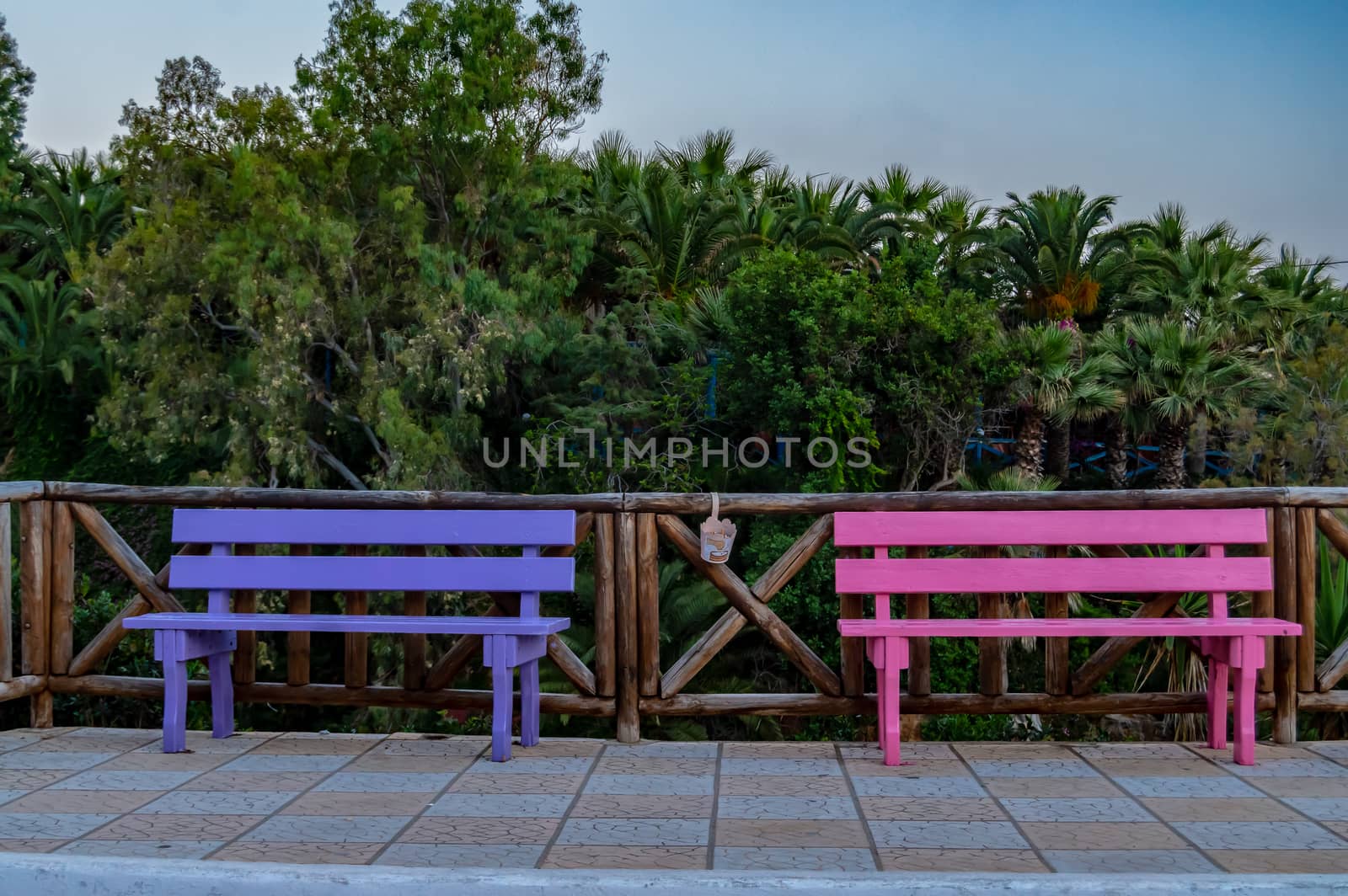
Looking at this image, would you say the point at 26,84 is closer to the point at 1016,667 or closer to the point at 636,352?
the point at 636,352

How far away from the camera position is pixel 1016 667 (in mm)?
15641

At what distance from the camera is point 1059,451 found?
22281mm

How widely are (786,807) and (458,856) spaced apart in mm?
1237

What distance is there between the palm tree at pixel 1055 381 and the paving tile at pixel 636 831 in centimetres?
1521

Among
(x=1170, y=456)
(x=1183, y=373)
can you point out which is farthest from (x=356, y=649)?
(x=1170, y=456)

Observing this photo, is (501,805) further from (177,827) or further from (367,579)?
(367,579)

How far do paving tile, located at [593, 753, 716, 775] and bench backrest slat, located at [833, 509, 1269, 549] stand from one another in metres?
1.12

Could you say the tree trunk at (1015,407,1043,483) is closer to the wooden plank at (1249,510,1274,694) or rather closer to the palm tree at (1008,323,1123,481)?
the palm tree at (1008,323,1123,481)

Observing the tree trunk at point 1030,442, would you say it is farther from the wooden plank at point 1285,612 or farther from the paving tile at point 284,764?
the paving tile at point 284,764

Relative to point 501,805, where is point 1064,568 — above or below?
above

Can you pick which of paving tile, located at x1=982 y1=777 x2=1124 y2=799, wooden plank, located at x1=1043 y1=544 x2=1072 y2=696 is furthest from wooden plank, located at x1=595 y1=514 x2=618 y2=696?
wooden plank, located at x1=1043 y1=544 x2=1072 y2=696

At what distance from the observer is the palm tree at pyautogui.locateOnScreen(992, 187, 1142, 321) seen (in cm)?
2216

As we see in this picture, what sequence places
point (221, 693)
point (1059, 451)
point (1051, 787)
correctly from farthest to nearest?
point (1059, 451) → point (221, 693) → point (1051, 787)

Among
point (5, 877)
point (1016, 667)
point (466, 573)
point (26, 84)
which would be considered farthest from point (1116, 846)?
point (26, 84)
